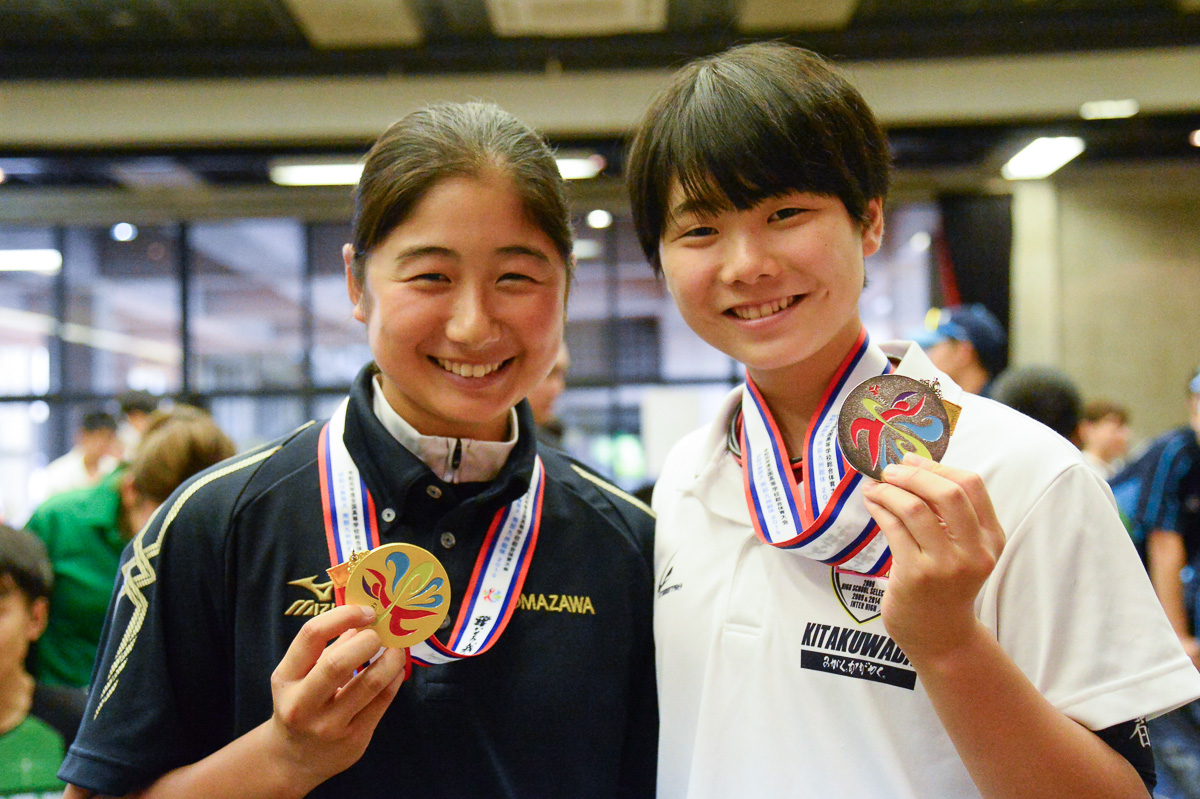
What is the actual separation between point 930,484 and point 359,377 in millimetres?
968

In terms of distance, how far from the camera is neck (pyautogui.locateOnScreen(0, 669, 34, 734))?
8.00 ft

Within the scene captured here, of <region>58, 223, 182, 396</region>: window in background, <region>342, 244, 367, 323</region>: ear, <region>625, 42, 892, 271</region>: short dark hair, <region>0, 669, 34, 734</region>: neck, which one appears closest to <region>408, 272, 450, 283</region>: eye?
<region>342, 244, 367, 323</region>: ear

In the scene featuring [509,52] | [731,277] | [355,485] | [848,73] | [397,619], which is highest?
[509,52]

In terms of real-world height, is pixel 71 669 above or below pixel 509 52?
below

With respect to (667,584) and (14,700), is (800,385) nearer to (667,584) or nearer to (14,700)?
(667,584)

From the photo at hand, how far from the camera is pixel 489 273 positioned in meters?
1.30

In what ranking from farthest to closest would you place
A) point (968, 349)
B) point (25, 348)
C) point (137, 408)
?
point (25, 348) → point (137, 408) → point (968, 349)

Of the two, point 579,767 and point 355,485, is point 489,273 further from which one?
point 579,767

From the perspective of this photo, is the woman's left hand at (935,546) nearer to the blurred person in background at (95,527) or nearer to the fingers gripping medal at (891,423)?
the fingers gripping medal at (891,423)

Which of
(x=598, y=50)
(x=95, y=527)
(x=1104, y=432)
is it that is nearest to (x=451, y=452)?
(x=95, y=527)

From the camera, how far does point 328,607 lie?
1.30 meters

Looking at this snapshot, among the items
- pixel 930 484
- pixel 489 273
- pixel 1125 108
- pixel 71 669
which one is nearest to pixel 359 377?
pixel 489 273

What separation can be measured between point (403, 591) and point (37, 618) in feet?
7.46

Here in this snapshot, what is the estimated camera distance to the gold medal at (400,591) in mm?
1118
